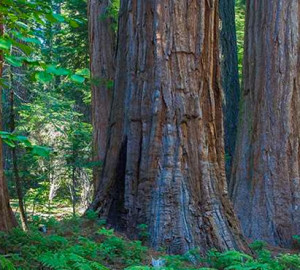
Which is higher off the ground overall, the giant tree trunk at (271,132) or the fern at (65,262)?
the giant tree trunk at (271,132)

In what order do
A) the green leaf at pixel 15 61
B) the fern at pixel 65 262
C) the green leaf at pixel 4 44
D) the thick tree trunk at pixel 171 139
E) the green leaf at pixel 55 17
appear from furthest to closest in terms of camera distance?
the thick tree trunk at pixel 171 139 → the fern at pixel 65 262 → the green leaf at pixel 55 17 → the green leaf at pixel 15 61 → the green leaf at pixel 4 44

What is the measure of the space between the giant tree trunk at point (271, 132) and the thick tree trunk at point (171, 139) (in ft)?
7.92

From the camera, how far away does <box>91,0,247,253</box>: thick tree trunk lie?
5117mm

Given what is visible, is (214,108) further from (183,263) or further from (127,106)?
(183,263)

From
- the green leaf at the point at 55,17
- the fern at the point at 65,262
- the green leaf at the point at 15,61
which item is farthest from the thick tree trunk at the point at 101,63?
the green leaf at the point at 15,61

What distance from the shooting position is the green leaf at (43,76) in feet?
7.52

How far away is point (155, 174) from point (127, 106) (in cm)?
93

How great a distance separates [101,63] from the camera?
12586 millimetres

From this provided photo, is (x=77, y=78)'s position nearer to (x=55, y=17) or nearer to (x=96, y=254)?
(x=55, y=17)

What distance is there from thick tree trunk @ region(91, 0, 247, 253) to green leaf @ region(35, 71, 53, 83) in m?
3.02

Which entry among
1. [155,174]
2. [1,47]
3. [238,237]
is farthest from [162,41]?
[1,47]

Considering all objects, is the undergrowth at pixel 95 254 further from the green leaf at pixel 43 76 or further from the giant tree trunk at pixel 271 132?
the giant tree trunk at pixel 271 132

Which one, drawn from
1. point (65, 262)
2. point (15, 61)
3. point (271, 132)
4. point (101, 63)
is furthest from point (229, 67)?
point (15, 61)

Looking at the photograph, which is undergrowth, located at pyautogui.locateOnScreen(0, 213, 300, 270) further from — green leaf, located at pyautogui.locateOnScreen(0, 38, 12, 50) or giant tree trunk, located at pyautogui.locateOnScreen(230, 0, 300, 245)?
giant tree trunk, located at pyautogui.locateOnScreen(230, 0, 300, 245)
